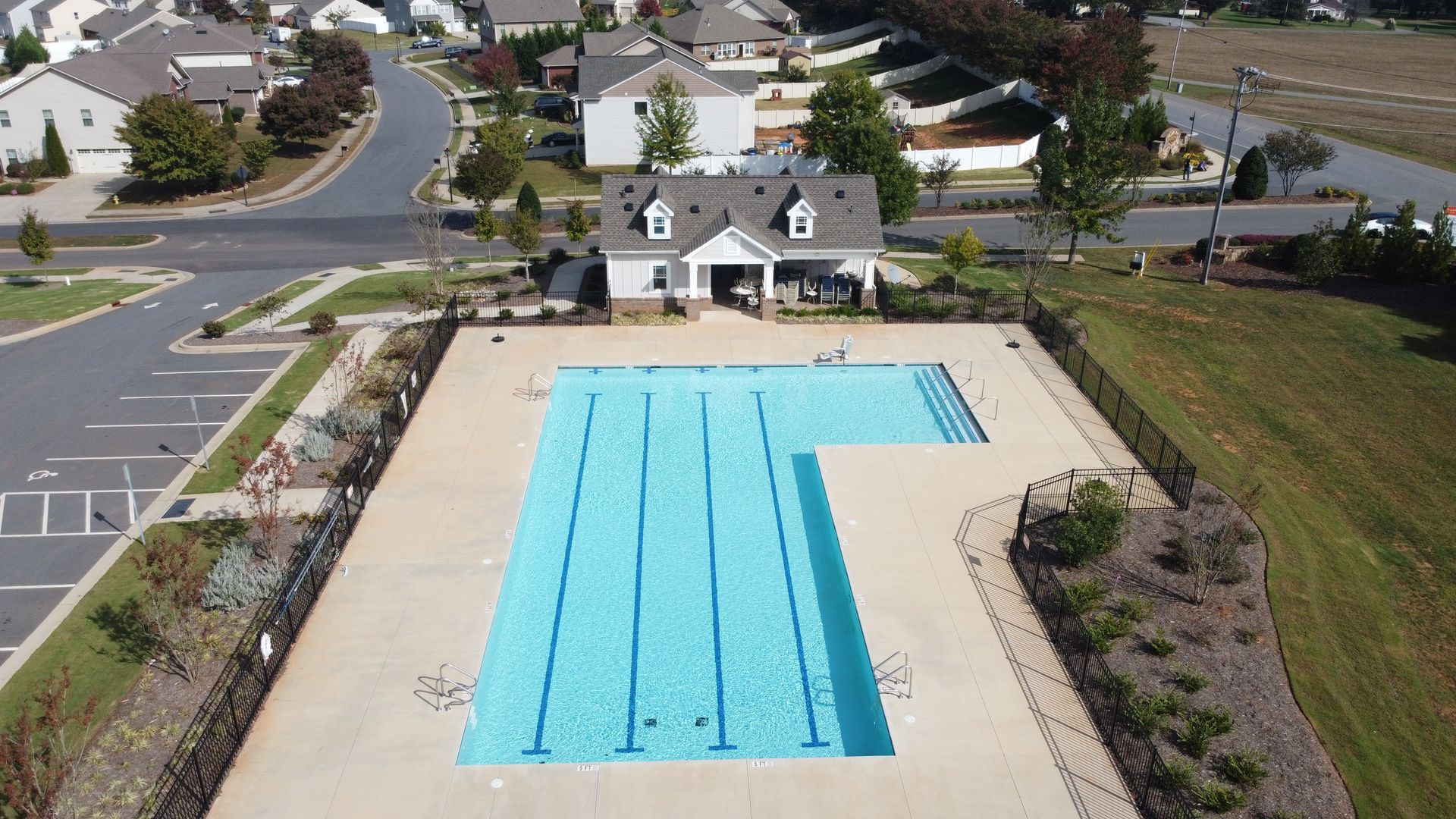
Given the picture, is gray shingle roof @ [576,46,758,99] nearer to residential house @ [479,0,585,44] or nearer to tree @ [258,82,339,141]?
tree @ [258,82,339,141]

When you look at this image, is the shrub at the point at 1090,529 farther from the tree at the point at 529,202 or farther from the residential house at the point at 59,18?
the residential house at the point at 59,18

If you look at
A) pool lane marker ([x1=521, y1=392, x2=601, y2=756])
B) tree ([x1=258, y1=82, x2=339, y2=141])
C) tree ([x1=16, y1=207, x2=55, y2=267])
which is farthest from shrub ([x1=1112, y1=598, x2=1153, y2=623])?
tree ([x1=258, y1=82, x2=339, y2=141])

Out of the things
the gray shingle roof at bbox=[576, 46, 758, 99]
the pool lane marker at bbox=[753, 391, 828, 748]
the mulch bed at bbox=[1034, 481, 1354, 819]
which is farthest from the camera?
the gray shingle roof at bbox=[576, 46, 758, 99]

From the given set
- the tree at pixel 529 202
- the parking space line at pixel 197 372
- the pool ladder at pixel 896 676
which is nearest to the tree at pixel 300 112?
the tree at pixel 529 202

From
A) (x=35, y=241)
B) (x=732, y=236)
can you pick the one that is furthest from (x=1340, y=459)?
(x=35, y=241)

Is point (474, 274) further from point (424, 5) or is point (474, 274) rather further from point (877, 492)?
point (424, 5)

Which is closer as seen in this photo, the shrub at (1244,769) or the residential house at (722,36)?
the shrub at (1244,769)

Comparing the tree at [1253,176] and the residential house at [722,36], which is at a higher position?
the residential house at [722,36]
